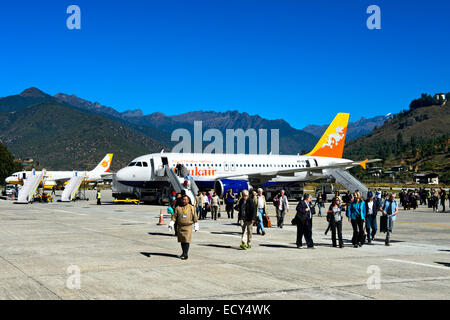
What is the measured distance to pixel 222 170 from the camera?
1678 inches

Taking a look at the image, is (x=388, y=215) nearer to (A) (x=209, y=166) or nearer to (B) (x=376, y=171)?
(A) (x=209, y=166)

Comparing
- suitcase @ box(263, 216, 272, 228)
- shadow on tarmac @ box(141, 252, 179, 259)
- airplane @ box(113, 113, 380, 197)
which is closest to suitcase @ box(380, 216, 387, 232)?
suitcase @ box(263, 216, 272, 228)

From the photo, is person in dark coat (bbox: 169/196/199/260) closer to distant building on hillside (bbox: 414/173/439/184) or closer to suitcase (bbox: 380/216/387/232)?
suitcase (bbox: 380/216/387/232)

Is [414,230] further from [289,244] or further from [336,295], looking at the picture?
[336,295]

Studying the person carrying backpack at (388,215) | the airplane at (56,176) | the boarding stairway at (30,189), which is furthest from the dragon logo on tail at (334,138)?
the person carrying backpack at (388,215)

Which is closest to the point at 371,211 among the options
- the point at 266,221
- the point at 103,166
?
the point at 266,221

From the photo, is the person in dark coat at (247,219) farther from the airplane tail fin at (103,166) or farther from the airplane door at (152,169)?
the airplane tail fin at (103,166)

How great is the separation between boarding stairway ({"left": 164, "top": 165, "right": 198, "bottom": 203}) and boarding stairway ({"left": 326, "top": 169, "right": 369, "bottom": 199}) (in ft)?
40.7

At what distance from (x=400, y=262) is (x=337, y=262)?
167 cm

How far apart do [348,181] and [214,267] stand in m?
29.5

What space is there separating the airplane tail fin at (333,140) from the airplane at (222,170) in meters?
1.85

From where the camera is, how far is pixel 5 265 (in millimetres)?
11922
